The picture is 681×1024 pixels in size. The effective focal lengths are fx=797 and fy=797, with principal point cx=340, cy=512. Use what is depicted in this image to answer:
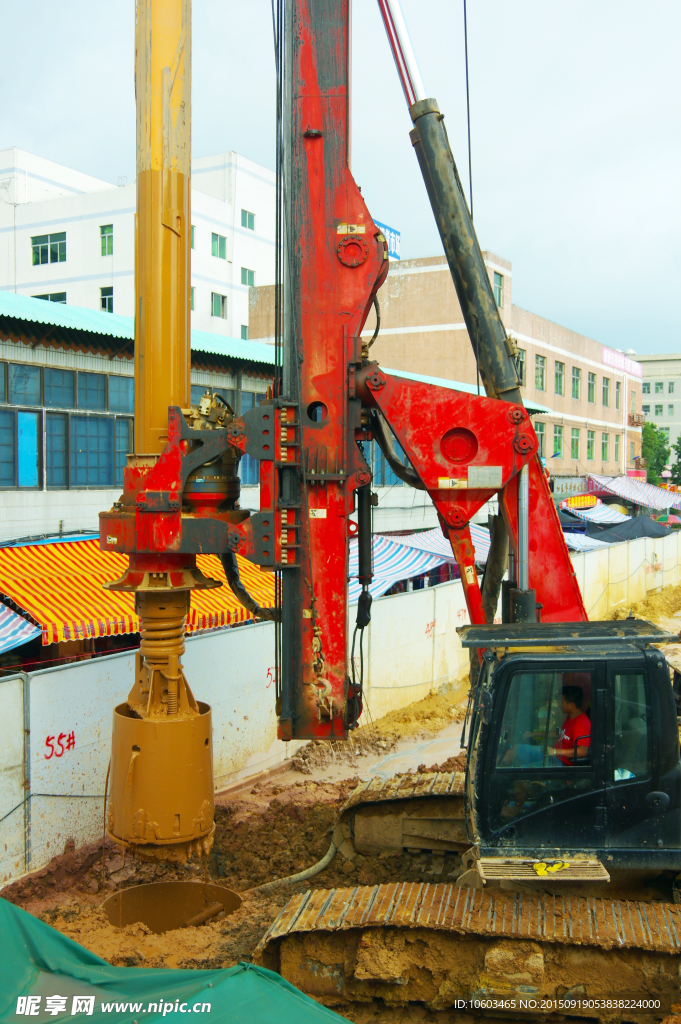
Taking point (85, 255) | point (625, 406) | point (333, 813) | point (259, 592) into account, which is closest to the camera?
point (333, 813)

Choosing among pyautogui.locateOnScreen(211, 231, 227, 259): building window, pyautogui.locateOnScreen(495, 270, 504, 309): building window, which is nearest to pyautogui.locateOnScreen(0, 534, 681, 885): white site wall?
pyautogui.locateOnScreen(495, 270, 504, 309): building window

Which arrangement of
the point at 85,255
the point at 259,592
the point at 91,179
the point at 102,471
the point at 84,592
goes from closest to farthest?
the point at 84,592 → the point at 259,592 → the point at 102,471 → the point at 85,255 → the point at 91,179

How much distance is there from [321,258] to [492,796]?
3.42m

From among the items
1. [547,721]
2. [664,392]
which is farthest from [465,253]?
[664,392]

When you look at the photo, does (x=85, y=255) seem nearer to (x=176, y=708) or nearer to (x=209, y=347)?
(x=209, y=347)

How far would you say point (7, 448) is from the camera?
496 inches

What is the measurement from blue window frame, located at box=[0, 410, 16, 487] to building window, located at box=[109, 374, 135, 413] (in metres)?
2.01

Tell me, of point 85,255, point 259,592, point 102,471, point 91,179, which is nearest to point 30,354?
point 102,471

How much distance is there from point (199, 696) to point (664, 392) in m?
91.7

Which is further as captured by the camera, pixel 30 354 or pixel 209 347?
pixel 209 347

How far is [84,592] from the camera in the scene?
10.9 m

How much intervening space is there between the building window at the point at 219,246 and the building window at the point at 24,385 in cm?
2984

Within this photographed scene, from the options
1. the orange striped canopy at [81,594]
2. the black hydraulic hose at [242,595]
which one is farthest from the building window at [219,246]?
the black hydraulic hose at [242,595]

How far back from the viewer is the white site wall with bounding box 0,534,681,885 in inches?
287
